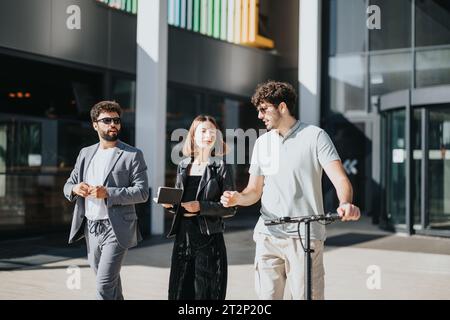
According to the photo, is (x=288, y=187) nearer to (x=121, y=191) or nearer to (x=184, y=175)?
(x=184, y=175)

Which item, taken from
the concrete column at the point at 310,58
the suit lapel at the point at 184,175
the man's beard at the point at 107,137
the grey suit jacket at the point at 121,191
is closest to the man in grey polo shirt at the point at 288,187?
the suit lapel at the point at 184,175

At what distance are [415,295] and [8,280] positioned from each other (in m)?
4.52

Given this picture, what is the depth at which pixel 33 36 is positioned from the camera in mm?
10984

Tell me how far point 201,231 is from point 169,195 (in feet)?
1.22

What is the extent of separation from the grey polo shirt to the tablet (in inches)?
29.0

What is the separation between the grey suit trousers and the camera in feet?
14.0

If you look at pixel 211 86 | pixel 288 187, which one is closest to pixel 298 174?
pixel 288 187

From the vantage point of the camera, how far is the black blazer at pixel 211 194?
4.35m

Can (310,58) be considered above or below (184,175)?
above

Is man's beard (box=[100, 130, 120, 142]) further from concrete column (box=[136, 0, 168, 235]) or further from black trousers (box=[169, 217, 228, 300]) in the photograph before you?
concrete column (box=[136, 0, 168, 235])

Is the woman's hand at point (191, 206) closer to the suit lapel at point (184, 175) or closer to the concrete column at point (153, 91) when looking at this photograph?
the suit lapel at point (184, 175)

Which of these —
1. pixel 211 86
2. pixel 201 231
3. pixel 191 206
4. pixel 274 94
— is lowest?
pixel 201 231

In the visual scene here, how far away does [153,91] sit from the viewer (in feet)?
38.5

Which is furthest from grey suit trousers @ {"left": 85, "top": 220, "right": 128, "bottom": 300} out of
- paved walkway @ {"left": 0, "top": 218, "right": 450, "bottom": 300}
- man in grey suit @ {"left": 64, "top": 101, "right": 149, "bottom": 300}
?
paved walkway @ {"left": 0, "top": 218, "right": 450, "bottom": 300}
